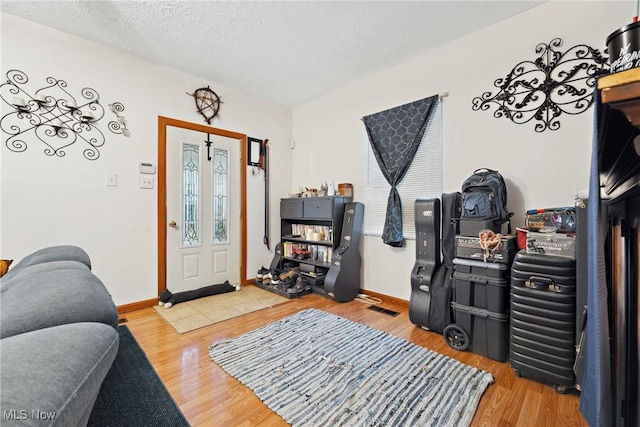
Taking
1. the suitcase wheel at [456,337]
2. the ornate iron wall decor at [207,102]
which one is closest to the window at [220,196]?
the ornate iron wall decor at [207,102]

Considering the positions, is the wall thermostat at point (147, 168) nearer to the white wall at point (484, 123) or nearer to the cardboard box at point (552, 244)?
the white wall at point (484, 123)

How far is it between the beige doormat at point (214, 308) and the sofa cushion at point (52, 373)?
211 centimetres

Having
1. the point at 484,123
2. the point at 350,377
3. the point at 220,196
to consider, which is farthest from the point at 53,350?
the point at 220,196

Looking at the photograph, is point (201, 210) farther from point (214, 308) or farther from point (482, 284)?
point (482, 284)

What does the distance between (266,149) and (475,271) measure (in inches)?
130

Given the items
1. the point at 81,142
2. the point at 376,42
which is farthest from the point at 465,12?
the point at 81,142

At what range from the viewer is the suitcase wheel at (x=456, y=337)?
2.10 meters

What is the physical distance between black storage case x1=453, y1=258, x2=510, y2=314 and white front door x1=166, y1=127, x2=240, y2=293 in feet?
9.63

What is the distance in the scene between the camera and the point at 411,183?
9.98ft

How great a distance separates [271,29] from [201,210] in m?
2.29

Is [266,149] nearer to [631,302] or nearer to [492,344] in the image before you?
[492,344]

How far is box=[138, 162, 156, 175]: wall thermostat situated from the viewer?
306cm

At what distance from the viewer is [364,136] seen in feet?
11.5

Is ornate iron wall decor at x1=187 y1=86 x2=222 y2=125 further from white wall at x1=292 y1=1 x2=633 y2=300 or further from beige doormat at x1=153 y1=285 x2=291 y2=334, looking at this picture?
beige doormat at x1=153 y1=285 x2=291 y2=334
